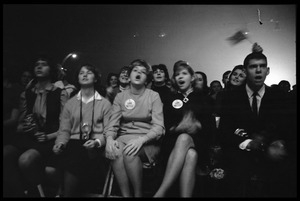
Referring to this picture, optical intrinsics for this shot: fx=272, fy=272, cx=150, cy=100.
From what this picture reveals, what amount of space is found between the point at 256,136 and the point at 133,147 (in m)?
1.23

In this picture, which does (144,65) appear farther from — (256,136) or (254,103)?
(256,136)

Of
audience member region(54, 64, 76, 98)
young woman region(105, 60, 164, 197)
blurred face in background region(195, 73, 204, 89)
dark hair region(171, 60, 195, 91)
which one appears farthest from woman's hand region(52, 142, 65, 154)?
blurred face in background region(195, 73, 204, 89)

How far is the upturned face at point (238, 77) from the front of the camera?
9.62ft

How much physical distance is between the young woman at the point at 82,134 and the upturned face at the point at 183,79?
0.81 meters

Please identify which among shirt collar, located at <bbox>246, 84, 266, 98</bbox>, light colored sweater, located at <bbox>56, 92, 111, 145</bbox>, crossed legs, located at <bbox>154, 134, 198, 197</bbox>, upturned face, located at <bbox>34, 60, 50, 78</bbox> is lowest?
crossed legs, located at <bbox>154, 134, 198, 197</bbox>

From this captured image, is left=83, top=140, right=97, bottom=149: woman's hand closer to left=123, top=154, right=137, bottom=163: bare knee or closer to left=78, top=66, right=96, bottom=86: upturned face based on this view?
left=123, top=154, right=137, bottom=163: bare knee

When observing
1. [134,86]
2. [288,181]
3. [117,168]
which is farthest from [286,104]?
[117,168]

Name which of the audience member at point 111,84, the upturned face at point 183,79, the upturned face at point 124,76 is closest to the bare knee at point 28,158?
the audience member at point 111,84

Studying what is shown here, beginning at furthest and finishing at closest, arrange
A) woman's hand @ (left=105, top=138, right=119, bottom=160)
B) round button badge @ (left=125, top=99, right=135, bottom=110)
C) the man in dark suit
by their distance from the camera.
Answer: round button badge @ (left=125, top=99, right=135, bottom=110), woman's hand @ (left=105, top=138, right=119, bottom=160), the man in dark suit

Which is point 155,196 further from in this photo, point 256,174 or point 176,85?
point 176,85

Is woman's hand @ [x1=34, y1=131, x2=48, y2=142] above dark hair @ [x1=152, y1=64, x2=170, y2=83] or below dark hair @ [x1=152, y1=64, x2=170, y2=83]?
below

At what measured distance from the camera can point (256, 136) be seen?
271 cm

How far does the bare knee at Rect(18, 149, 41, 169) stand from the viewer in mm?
2799

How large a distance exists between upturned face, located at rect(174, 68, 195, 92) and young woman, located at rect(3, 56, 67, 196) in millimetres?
1295
